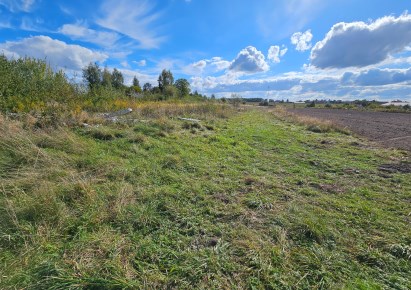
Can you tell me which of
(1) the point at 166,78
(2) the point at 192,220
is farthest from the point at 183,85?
(2) the point at 192,220

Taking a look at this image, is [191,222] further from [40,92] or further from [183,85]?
[183,85]

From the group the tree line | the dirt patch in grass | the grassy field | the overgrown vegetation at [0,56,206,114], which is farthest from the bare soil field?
the tree line

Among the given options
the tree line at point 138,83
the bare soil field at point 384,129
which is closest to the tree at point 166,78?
the tree line at point 138,83

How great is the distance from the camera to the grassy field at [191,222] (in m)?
2.27

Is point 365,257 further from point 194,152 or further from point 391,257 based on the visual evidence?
point 194,152

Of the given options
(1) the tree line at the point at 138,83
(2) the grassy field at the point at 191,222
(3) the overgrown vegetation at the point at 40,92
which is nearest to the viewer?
(2) the grassy field at the point at 191,222

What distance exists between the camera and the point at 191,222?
321cm

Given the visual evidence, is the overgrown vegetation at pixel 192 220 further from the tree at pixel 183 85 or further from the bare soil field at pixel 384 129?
the tree at pixel 183 85

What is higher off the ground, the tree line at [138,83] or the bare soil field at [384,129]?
the tree line at [138,83]

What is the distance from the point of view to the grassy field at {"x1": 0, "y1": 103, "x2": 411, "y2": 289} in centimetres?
227

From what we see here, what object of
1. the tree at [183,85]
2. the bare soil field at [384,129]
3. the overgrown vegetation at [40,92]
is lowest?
the bare soil field at [384,129]

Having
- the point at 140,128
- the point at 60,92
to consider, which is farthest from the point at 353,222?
the point at 60,92

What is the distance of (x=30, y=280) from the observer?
207 centimetres

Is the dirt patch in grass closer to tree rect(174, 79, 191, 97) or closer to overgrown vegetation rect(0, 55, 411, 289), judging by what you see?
overgrown vegetation rect(0, 55, 411, 289)
